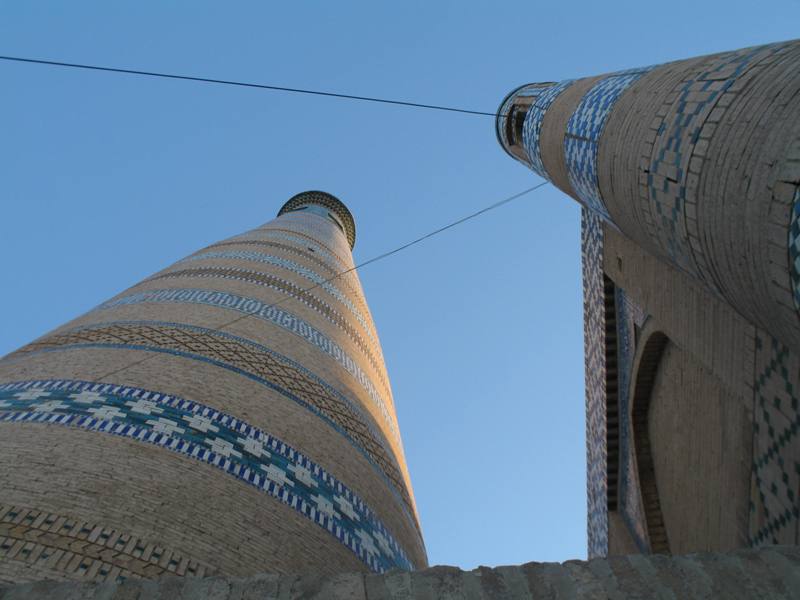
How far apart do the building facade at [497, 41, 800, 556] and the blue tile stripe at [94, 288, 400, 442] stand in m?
1.27

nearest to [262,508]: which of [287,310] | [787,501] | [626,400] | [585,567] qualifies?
[585,567]

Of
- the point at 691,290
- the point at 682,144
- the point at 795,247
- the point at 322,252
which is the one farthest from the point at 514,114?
the point at 795,247

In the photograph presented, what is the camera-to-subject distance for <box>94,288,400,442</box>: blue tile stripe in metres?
3.17

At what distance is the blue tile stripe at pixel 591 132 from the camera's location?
2391 mm

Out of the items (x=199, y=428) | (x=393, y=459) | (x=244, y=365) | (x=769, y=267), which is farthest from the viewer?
(x=393, y=459)

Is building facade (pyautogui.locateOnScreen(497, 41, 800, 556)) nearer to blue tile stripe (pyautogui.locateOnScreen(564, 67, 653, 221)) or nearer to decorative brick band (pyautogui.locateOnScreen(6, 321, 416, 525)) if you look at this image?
blue tile stripe (pyautogui.locateOnScreen(564, 67, 653, 221))

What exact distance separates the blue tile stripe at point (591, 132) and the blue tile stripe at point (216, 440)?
58.1 inches

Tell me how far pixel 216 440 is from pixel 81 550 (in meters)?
0.60

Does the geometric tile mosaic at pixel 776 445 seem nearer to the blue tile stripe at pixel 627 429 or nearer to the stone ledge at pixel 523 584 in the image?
the stone ledge at pixel 523 584

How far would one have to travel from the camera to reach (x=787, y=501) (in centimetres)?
167

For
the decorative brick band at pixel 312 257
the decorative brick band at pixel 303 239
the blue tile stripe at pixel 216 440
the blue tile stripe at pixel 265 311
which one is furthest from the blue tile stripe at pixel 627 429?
the decorative brick band at pixel 303 239

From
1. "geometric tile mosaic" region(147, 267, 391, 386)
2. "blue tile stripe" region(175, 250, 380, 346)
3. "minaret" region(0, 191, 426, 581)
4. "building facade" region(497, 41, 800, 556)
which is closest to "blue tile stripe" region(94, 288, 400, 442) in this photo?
"minaret" region(0, 191, 426, 581)

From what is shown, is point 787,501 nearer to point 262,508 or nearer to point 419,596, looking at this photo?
point 419,596

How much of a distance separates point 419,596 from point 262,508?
0.92 m
